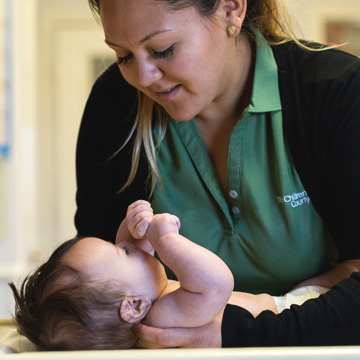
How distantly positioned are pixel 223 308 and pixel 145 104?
581 mm

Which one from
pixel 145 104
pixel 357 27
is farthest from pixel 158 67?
pixel 357 27

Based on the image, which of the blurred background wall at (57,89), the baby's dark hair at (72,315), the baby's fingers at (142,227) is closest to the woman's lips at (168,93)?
the baby's fingers at (142,227)

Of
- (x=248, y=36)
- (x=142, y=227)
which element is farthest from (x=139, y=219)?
(x=248, y=36)

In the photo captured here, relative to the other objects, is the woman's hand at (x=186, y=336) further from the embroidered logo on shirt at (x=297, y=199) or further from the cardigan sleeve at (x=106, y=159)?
the cardigan sleeve at (x=106, y=159)

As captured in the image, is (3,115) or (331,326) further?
(3,115)

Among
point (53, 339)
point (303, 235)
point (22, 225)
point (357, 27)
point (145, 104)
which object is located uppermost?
point (357, 27)

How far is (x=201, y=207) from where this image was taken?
1.42m

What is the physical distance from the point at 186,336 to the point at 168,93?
0.50 m

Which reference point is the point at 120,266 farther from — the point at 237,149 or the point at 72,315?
the point at 237,149

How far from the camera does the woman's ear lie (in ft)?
4.27

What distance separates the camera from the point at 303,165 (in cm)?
128

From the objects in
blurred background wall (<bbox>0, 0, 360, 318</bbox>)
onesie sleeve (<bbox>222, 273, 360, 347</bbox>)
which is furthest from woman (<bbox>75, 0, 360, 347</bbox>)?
blurred background wall (<bbox>0, 0, 360, 318</bbox>)

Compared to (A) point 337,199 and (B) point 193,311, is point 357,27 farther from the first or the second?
(B) point 193,311

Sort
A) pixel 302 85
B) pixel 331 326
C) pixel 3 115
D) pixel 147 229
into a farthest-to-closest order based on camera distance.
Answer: pixel 3 115
pixel 302 85
pixel 147 229
pixel 331 326
